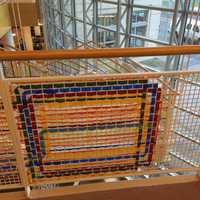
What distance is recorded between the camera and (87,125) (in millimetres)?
1366

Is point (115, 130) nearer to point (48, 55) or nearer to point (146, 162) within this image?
point (146, 162)

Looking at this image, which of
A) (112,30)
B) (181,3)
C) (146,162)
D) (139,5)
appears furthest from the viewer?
(112,30)

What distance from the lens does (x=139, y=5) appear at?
183 inches

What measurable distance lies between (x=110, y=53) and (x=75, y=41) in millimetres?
6470

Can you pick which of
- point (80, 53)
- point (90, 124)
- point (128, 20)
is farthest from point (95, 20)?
point (80, 53)

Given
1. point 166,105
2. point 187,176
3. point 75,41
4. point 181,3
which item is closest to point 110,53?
point 166,105

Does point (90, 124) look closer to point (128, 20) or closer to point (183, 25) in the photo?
point (183, 25)

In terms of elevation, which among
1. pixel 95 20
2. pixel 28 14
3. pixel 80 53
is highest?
pixel 80 53

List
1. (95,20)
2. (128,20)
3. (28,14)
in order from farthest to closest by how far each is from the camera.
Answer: (95,20) < (128,20) < (28,14)

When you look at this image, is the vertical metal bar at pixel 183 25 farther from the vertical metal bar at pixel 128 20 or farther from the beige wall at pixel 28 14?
the beige wall at pixel 28 14

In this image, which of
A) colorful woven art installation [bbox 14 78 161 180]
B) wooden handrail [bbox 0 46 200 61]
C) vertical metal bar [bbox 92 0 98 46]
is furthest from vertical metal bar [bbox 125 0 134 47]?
wooden handrail [bbox 0 46 200 61]

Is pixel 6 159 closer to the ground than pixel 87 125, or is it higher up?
closer to the ground

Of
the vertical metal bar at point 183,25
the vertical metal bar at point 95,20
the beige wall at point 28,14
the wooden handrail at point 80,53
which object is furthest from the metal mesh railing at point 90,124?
the vertical metal bar at point 95,20

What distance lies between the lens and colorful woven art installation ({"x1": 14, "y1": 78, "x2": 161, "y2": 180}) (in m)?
1.23
